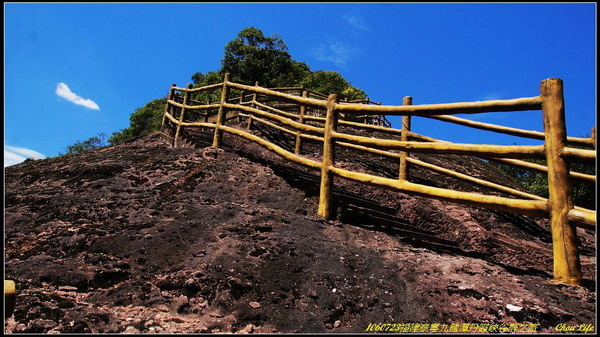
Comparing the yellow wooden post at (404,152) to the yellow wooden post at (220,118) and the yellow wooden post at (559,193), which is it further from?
the yellow wooden post at (220,118)

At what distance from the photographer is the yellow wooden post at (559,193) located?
253cm

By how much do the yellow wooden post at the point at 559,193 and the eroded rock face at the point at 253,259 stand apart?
154 millimetres

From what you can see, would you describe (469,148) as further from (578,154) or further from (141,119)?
(141,119)

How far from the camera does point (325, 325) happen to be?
2.15 meters

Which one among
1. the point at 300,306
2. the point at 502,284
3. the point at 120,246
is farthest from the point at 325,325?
the point at 120,246

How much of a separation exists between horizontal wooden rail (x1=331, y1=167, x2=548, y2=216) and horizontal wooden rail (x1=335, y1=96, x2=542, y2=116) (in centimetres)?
77

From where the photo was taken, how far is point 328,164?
13.8 ft

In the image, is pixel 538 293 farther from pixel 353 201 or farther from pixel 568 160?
pixel 353 201

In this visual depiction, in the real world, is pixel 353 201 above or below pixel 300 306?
above

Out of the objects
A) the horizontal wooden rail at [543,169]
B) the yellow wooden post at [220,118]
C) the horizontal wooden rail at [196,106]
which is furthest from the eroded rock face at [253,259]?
the horizontal wooden rail at [196,106]

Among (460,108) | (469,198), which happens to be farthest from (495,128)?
(469,198)

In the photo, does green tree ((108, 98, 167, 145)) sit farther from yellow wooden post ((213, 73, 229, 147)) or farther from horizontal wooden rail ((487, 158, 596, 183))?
horizontal wooden rail ((487, 158, 596, 183))

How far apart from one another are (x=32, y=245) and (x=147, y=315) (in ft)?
5.70

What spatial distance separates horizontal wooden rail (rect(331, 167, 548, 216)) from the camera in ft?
8.98
